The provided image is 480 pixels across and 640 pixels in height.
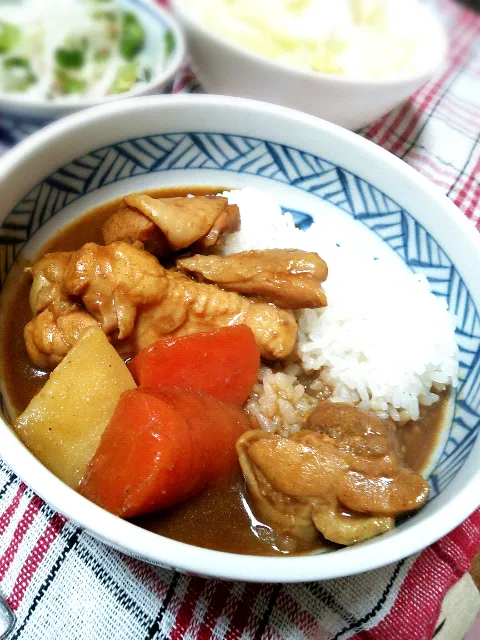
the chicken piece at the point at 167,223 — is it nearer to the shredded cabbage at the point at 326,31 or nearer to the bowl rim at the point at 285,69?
the bowl rim at the point at 285,69

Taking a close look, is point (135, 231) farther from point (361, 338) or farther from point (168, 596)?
point (168, 596)

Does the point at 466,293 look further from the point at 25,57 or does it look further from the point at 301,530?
the point at 25,57

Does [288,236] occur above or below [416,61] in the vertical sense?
below

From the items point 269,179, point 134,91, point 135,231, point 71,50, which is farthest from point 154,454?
point 71,50

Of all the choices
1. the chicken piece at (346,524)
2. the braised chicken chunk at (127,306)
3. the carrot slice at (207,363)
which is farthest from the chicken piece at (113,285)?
the chicken piece at (346,524)

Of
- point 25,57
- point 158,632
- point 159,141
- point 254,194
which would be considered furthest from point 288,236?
point 25,57
